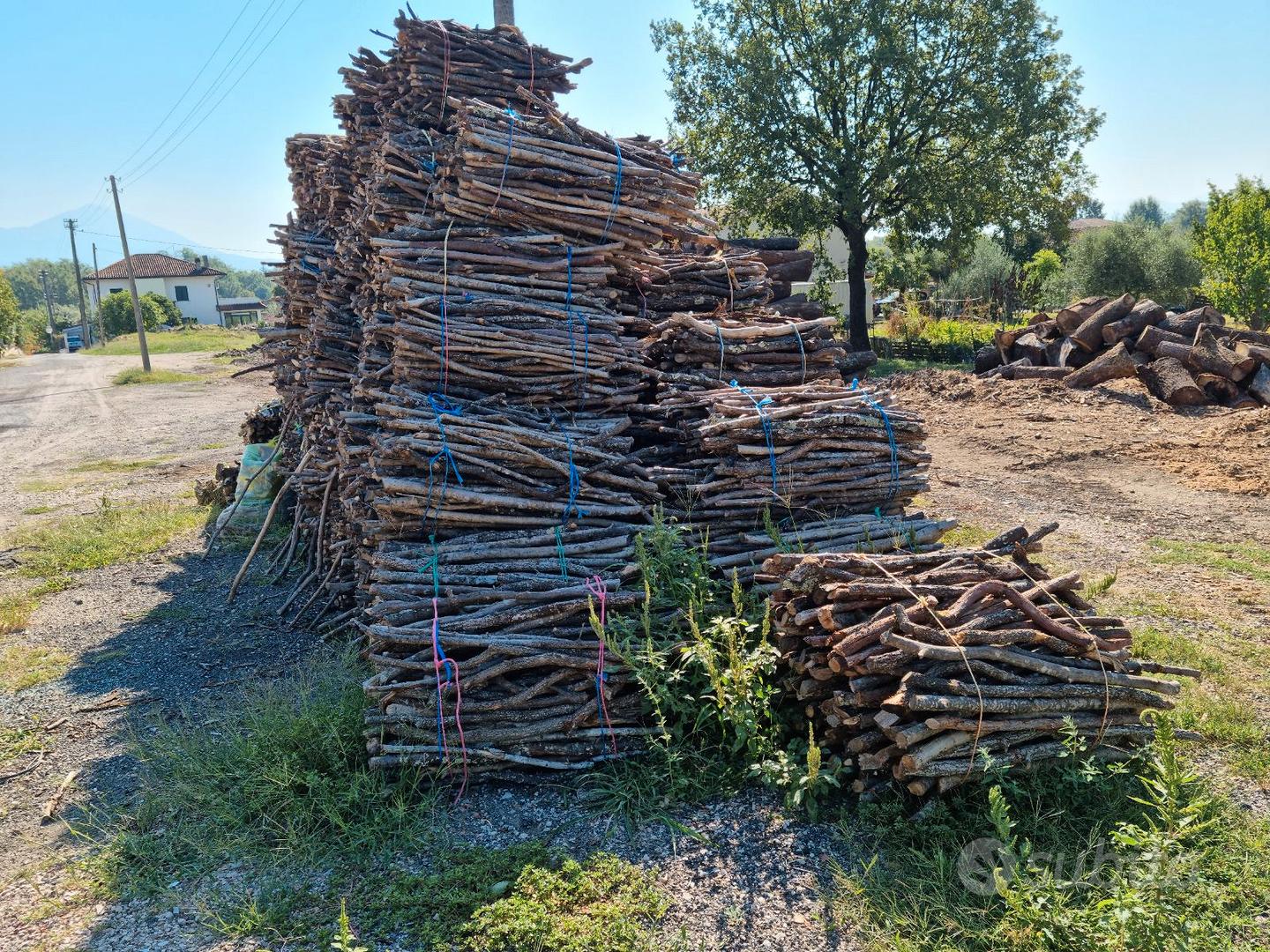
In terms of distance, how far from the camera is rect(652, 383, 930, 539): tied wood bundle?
6.16 meters

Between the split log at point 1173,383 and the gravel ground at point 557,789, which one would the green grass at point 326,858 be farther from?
the split log at point 1173,383

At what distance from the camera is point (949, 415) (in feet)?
49.4

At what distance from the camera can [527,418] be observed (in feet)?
20.7

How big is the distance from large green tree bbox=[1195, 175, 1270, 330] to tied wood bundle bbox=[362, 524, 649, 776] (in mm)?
24602

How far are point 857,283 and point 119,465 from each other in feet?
61.0

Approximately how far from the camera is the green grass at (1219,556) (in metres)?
7.51

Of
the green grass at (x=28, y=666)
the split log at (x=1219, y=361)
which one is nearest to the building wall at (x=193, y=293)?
the green grass at (x=28, y=666)

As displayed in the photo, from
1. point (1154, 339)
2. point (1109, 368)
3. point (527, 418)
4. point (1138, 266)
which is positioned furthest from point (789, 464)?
point (1138, 266)

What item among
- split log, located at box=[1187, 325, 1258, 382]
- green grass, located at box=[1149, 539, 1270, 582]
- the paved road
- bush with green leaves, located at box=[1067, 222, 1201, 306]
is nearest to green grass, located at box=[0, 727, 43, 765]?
the paved road

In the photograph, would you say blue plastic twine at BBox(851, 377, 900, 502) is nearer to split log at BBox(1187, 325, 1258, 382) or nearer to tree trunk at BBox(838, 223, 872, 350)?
split log at BBox(1187, 325, 1258, 382)

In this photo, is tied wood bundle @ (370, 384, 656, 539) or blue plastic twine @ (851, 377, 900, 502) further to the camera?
blue plastic twine @ (851, 377, 900, 502)

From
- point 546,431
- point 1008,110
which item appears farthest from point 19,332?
point 546,431

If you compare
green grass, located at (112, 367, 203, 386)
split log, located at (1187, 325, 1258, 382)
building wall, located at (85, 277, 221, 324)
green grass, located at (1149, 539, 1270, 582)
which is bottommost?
green grass, located at (1149, 539, 1270, 582)

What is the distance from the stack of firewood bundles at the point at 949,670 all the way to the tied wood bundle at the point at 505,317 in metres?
2.53
